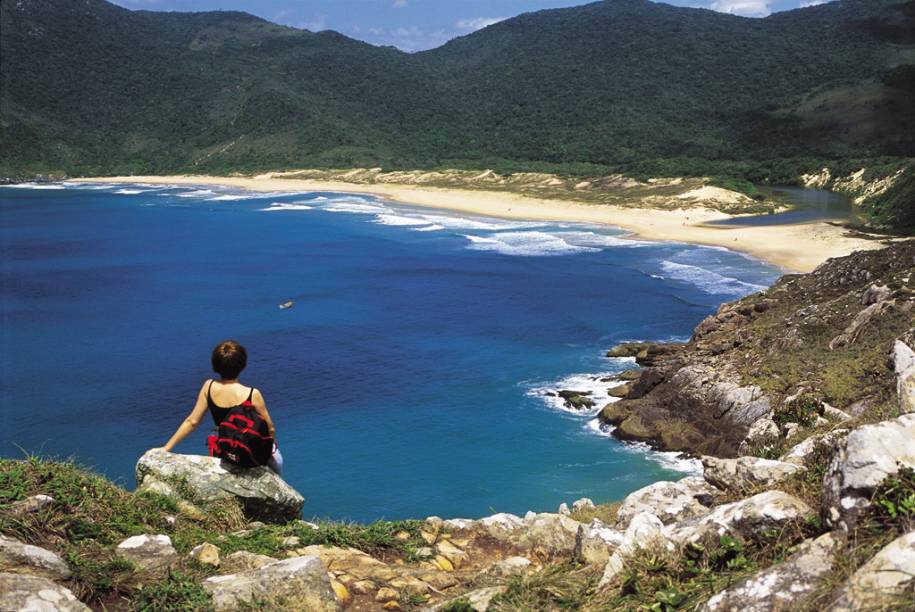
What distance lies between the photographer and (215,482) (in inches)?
287

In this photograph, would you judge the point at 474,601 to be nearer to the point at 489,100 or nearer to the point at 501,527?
the point at 501,527

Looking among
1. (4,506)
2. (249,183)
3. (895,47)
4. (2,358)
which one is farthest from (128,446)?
(895,47)

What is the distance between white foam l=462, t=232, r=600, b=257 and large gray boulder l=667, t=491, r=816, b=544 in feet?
146

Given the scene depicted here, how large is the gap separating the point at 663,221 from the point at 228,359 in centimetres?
5869

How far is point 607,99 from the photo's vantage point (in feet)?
493

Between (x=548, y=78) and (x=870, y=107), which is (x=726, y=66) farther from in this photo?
(x=870, y=107)

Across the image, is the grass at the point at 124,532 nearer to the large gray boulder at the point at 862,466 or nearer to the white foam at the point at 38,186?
the large gray boulder at the point at 862,466

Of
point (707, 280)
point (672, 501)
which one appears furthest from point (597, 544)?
point (707, 280)

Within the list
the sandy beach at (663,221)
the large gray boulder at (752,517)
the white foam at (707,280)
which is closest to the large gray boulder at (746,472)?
the large gray boulder at (752,517)

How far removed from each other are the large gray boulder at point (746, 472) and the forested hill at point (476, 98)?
95.8m

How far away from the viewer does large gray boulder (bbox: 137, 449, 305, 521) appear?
7211 millimetres

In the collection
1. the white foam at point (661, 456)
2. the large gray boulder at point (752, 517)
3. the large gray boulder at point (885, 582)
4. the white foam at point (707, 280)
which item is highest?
the large gray boulder at point (885, 582)

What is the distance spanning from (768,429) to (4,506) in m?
12.8

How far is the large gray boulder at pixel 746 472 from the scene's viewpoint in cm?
Result: 666
